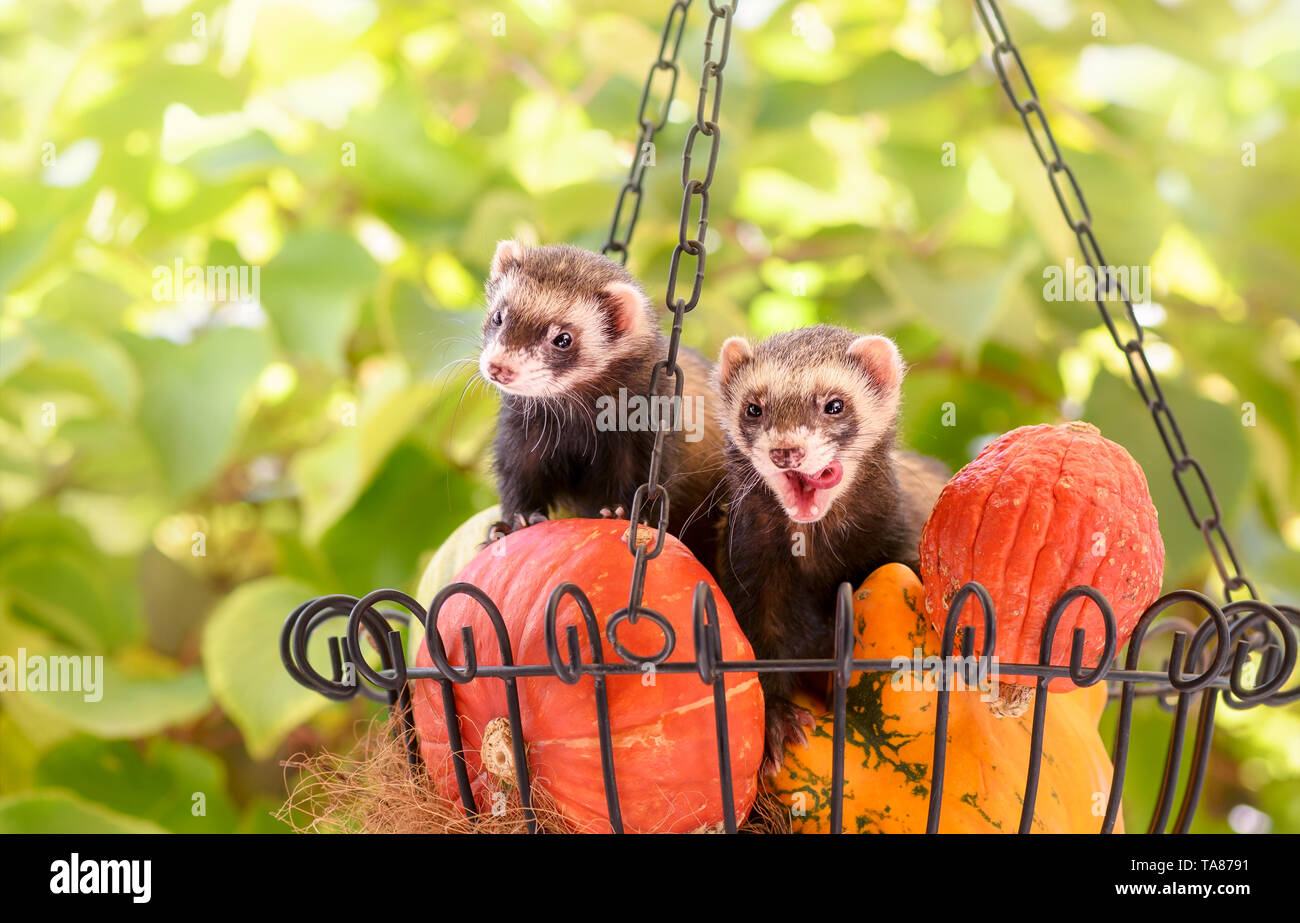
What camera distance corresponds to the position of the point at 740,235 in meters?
1.47

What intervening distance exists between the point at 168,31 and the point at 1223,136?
1463 millimetres

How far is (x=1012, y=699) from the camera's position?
2.21 ft

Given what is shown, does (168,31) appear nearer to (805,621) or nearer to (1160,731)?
(805,621)

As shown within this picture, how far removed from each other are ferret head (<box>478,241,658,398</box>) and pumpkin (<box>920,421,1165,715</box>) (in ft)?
0.96

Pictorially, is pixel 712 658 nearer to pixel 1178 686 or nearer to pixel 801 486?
pixel 801 486

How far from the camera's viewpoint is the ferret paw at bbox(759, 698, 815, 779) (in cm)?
71

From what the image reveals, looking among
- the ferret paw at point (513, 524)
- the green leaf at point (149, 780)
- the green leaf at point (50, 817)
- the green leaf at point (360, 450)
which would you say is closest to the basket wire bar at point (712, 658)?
the ferret paw at point (513, 524)

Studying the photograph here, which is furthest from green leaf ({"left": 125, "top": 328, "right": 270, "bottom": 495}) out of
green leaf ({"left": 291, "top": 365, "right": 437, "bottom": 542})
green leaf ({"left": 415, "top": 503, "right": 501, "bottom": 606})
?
green leaf ({"left": 415, "top": 503, "right": 501, "bottom": 606})

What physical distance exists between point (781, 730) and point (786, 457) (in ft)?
0.63

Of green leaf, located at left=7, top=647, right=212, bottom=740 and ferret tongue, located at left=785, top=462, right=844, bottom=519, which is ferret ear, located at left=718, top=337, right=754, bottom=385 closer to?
ferret tongue, located at left=785, top=462, right=844, bottom=519

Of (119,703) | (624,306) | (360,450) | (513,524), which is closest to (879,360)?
(624,306)

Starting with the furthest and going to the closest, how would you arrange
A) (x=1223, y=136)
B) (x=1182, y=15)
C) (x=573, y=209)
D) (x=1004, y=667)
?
1. (x=1223, y=136)
2. (x=1182, y=15)
3. (x=573, y=209)
4. (x=1004, y=667)

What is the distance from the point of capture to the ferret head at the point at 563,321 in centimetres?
79
